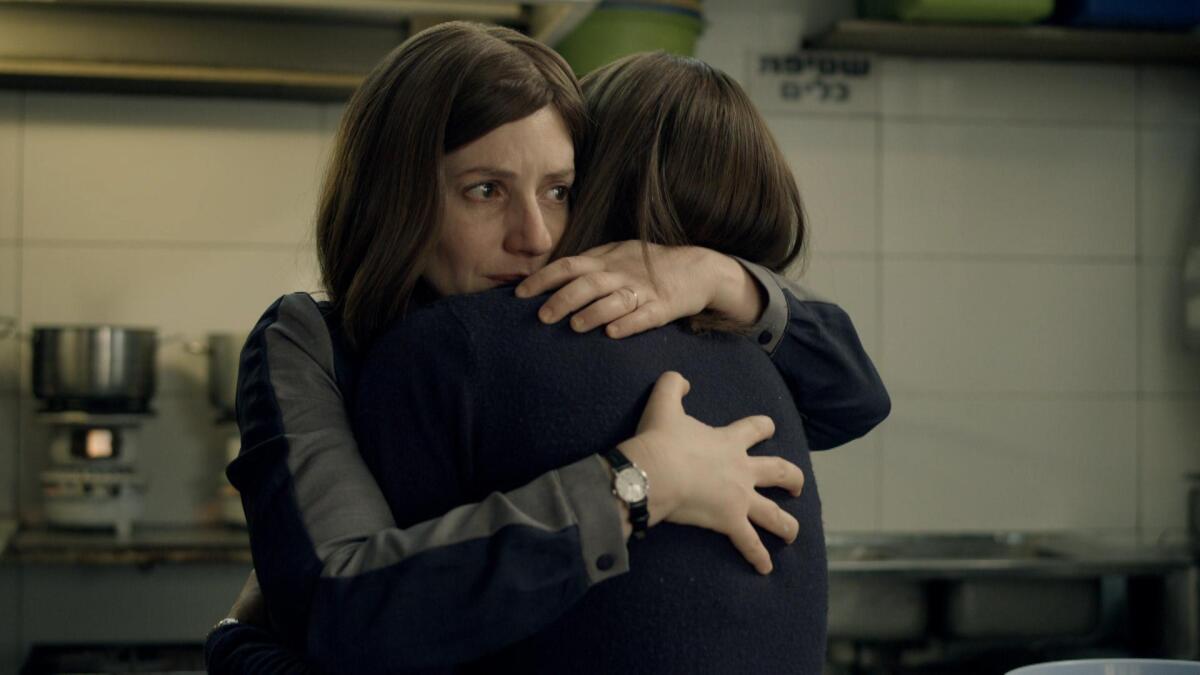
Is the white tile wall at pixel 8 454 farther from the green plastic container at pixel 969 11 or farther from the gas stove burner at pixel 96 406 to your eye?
the green plastic container at pixel 969 11

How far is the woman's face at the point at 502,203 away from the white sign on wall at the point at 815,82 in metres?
2.17

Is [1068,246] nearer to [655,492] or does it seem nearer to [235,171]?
[235,171]

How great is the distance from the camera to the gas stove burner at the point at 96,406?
263cm

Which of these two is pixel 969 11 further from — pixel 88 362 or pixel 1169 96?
pixel 88 362

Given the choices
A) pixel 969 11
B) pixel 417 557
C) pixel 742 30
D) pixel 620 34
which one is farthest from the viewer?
pixel 742 30

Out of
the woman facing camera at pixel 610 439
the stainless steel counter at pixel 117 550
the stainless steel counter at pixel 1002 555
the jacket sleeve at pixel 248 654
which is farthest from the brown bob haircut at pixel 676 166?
the stainless steel counter at pixel 117 550

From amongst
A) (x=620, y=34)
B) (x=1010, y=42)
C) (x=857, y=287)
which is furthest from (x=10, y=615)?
(x=1010, y=42)

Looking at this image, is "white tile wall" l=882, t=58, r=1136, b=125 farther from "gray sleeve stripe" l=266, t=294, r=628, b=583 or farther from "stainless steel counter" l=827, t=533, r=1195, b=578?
"gray sleeve stripe" l=266, t=294, r=628, b=583

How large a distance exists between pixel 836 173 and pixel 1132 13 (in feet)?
2.39

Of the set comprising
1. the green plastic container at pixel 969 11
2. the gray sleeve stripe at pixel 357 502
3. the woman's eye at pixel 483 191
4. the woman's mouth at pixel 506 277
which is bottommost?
the gray sleeve stripe at pixel 357 502

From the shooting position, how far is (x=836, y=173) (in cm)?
312

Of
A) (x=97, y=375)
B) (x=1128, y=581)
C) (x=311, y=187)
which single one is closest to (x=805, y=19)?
(x=311, y=187)

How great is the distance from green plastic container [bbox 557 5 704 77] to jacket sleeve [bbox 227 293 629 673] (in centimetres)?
198

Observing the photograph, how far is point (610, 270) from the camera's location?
3.03ft
